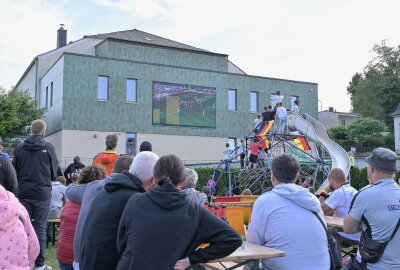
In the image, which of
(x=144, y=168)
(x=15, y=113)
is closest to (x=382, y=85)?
(x=15, y=113)

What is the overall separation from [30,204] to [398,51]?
58702 millimetres

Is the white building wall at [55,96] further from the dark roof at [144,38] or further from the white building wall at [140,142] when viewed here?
the dark roof at [144,38]

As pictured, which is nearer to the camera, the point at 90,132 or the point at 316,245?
the point at 316,245

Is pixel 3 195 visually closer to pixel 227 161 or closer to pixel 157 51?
pixel 227 161

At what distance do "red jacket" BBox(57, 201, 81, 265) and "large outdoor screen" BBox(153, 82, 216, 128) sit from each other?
1143 inches

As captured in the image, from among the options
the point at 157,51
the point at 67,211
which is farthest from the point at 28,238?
the point at 157,51

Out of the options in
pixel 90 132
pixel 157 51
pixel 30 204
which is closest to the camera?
pixel 30 204

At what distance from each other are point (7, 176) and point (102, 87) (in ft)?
90.1

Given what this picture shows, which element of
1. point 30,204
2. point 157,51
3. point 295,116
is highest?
point 157,51

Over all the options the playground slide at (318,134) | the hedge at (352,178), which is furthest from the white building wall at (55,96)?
the playground slide at (318,134)

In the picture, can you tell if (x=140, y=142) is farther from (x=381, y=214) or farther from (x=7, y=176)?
(x=381, y=214)

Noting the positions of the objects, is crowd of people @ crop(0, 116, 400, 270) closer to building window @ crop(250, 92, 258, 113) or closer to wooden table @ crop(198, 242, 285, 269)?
wooden table @ crop(198, 242, 285, 269)

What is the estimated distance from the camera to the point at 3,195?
392 centimetres

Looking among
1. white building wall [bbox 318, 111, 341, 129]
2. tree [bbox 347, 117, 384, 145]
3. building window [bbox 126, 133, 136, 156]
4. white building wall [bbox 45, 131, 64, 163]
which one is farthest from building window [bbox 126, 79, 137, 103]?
white building wall [bbox 318, 111, 341, 129]
